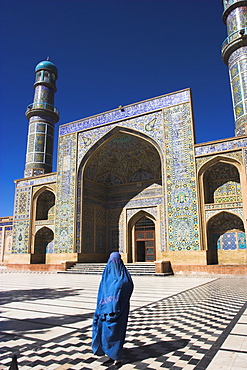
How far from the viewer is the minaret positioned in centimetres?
1584

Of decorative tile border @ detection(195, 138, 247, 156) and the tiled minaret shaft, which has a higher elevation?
the tiled minaret shaft

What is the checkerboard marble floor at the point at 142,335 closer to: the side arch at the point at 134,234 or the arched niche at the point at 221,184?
Answer: the arched niche at the point at 221,184

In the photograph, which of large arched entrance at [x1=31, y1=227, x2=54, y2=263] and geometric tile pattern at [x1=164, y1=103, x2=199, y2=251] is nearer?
geometric tile pattern at [x1=164, y1=103, x2=199, y2=251]

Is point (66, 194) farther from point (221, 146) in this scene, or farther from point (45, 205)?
point (221, 146)

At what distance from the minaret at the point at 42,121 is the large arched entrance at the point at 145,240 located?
19.7 feet

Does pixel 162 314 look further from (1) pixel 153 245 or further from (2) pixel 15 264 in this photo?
(2) pixel 15 264

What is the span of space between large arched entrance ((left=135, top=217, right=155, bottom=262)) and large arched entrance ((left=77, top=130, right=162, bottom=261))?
56 centimetres

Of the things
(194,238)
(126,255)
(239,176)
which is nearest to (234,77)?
(239,176)

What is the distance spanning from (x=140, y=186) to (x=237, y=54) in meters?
6.87

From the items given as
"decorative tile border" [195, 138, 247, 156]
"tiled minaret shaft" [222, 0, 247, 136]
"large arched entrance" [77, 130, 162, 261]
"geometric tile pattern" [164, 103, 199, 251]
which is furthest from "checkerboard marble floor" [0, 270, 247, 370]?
"large arched entrance" [77, 130, 162, 261]

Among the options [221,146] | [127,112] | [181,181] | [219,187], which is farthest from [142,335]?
[127,112]

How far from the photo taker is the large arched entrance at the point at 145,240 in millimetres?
13344

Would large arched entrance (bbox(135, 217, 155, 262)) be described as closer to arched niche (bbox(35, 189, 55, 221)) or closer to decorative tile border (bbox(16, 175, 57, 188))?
arched niche (bbox(35, 189, 55, 221))

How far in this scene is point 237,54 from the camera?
12.1m
